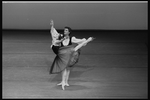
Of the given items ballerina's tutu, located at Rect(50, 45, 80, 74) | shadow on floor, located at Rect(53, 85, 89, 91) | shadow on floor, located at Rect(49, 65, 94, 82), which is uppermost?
ballerina's tutu, located at Rect(50, 45, 80, 74)

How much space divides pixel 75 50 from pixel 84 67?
72cm

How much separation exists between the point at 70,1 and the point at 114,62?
1.73 metres

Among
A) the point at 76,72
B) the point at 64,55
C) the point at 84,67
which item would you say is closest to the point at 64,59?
the point at 64,55

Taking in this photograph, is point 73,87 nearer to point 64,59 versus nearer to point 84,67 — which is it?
point 64,59

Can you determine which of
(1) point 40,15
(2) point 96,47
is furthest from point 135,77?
(1) point 40,15

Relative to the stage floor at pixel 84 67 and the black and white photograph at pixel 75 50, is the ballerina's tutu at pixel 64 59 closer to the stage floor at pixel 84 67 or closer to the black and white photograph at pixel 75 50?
the black and white photograph at pixel 75 50

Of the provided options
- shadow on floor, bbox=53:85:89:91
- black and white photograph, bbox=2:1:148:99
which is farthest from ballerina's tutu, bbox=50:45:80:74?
shadow on floor, bbox=53:85:89:91

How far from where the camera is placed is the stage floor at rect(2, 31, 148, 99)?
19.3ft

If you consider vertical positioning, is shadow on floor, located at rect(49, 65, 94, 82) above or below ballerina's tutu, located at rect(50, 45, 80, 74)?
below

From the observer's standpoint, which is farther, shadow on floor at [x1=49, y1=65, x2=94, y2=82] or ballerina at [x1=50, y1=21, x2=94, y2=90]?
shadow on floor at [x1=49, y1=65, x2=94, y2=82]

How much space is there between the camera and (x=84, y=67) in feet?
21.8

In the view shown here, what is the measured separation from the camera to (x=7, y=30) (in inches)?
325

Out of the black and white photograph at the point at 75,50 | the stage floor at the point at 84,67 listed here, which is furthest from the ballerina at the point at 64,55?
the stage floor at the point at 84,67

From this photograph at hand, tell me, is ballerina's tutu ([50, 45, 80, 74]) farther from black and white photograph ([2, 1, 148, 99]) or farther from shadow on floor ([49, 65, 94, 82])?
shadow on floor ([49, 65, 94, 82])
